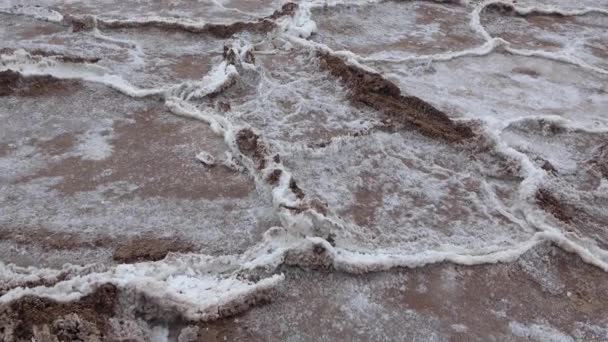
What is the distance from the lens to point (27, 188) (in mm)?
2623

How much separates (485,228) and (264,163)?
1.16 meters

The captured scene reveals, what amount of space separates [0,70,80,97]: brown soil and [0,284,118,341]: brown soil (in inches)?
73.8

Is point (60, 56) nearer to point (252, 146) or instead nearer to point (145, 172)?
point (145, 172)

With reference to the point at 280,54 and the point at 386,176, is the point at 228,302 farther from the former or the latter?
the point at 280,54

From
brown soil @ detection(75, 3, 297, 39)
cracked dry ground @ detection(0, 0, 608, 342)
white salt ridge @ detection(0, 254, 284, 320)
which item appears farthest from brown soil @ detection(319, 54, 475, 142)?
white salt ridge @ detection(0, 254, 284, 320)

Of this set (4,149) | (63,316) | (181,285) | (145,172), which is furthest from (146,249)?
(4,149)

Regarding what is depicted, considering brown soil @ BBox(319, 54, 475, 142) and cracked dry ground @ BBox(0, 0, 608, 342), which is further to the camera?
brown soil @ BBox(319, 54, 475, 142)

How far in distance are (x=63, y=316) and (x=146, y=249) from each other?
0.46m

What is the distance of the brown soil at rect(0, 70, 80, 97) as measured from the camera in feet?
11.3

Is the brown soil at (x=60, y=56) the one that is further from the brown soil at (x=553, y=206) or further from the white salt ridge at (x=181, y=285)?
the brown soil at (x=553, y=206)

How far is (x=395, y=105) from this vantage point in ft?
11.6

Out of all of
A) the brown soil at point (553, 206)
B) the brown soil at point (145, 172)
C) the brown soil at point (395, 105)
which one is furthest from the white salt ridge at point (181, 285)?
the brown soil at point (395, 105)

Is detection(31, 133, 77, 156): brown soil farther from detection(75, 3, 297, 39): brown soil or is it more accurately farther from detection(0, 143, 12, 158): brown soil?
detection(75, 3, 297, 39): brown soil

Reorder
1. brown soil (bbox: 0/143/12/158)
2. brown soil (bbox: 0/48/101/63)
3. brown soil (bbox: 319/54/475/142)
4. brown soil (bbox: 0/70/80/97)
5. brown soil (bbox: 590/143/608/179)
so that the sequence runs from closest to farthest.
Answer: brown soil (bbox: 0/143/12/158)
brown soil (bbox: 590/143/608/179)
brown soil (bbox: 319/54/475/142)
brown soil (bbox: 0/70/80/97)
brown soil (bbox: 0/48/101/63)
